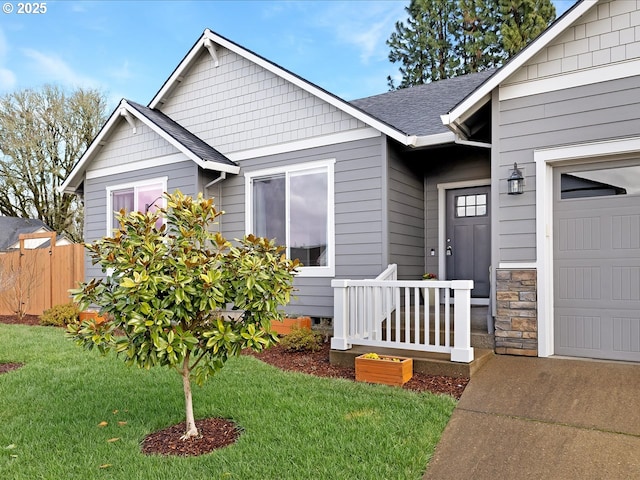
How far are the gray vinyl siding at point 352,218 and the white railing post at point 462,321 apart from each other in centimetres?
205

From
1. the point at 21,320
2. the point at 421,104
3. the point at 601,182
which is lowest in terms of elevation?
the point at 21,320

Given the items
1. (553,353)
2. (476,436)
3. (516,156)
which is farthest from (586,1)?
(476,436)

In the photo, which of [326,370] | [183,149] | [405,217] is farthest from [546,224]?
[183,149]

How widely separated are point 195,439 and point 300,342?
112 inches

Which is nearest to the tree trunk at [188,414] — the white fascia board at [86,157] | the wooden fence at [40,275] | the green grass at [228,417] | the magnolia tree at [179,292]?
the magnolia tree at [179,292]

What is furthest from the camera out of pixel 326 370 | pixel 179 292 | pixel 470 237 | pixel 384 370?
pixel 470 237

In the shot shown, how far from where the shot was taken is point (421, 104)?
868 centimetres

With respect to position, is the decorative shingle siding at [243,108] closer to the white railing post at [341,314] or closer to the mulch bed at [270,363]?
the white railing post at [341,314]

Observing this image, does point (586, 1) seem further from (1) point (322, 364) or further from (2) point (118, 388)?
(2) point (118, 388)

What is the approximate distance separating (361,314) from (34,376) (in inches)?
147

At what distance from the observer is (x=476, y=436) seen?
3533 millimetres

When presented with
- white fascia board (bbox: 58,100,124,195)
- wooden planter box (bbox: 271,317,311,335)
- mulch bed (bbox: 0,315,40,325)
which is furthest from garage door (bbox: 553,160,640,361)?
mulch bed (bbox: 0,315,40,325)

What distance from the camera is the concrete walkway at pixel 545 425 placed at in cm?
306

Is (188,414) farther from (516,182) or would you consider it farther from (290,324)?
(516,182)
